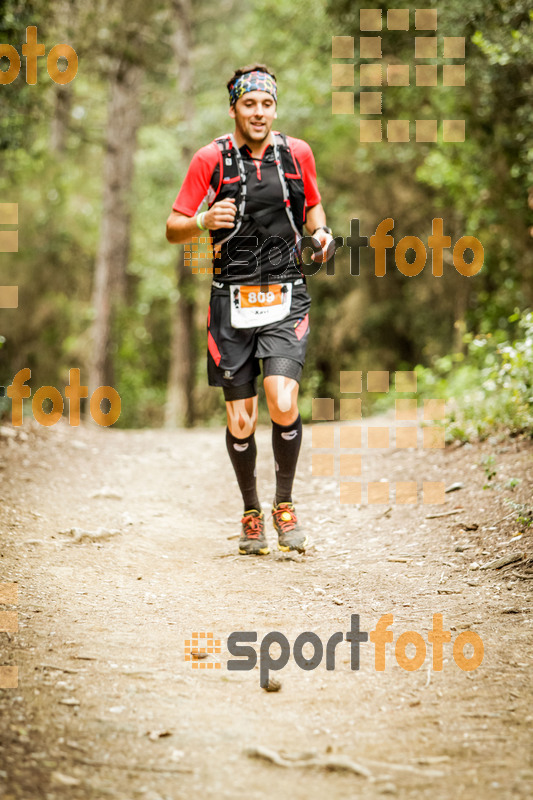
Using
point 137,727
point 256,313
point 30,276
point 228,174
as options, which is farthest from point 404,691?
point 30,276

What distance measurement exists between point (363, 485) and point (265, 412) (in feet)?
28.5

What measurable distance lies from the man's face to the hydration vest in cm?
9

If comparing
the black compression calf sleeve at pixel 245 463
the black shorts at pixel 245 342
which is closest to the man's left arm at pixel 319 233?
the black shorts at pixel 245 342

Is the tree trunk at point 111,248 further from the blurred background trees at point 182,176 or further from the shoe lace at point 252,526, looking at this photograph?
the shoe lace at point 252,526

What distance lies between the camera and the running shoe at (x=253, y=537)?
443cm

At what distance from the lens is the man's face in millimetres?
4176

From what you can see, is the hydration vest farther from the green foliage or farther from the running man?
the green foliage

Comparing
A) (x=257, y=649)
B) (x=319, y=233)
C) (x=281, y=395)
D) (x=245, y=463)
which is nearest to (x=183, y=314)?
(x=245, y=463)

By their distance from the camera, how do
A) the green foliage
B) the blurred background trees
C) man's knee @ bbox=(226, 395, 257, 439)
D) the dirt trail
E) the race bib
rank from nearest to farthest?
the dirt trail
the race bib
man's knee @ bbox=(226, 395, 257, 439)
the green foliage
the blurred background trees

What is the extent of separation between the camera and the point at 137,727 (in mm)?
2379

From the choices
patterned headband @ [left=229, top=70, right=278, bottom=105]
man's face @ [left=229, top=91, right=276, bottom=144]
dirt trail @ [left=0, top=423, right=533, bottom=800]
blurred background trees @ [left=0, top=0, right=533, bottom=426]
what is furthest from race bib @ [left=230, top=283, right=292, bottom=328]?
blurred background trees @ [left=0, top=0, right=533, bottom=426]

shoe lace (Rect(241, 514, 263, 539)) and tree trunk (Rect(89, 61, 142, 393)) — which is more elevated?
tree trunk (Rect(89, 61, 142, 393))

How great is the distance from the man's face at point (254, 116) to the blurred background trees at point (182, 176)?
362 cm

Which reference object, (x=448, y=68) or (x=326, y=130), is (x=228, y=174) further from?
(x=326, y=130)
